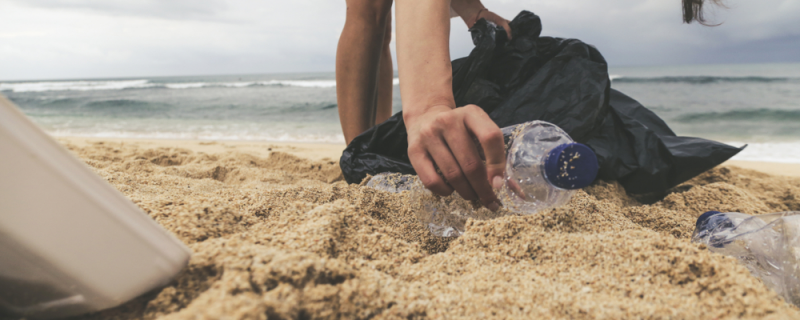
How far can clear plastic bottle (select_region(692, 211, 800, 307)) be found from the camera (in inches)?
32.7

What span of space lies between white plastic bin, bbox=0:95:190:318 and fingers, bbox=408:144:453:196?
1.80 ft

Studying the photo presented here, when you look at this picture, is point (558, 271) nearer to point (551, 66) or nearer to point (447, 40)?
point (447, 40)

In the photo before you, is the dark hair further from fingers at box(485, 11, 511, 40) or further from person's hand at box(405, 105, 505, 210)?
person's hand at box(405, 105, 505, 210)

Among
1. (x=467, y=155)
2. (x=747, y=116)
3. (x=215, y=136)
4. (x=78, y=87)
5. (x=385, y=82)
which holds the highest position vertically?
(x=385, y=82)

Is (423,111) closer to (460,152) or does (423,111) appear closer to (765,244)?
(460,152)

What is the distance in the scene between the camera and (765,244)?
904 mm

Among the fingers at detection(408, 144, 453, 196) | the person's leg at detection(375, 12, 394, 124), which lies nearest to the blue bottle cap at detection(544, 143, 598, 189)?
the fingers at detection(408, 144, 453, 196)

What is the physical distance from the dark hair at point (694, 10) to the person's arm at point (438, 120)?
1.14 meters

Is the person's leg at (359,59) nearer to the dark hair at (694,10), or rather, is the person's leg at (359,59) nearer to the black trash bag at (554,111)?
the black trash bag at (554,111)

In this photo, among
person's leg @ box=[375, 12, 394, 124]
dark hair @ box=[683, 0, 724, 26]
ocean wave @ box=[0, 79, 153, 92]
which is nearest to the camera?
dark hair @ box=[683, 0, 724, 26]

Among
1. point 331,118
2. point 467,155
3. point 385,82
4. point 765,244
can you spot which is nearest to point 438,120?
point 467,155

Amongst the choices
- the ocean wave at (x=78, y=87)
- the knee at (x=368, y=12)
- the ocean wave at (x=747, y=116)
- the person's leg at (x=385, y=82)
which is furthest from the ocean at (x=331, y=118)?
the ocean wave at (x=78, y=87)

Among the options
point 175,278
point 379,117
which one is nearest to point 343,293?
point 175,278

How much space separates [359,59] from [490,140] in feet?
4.02
